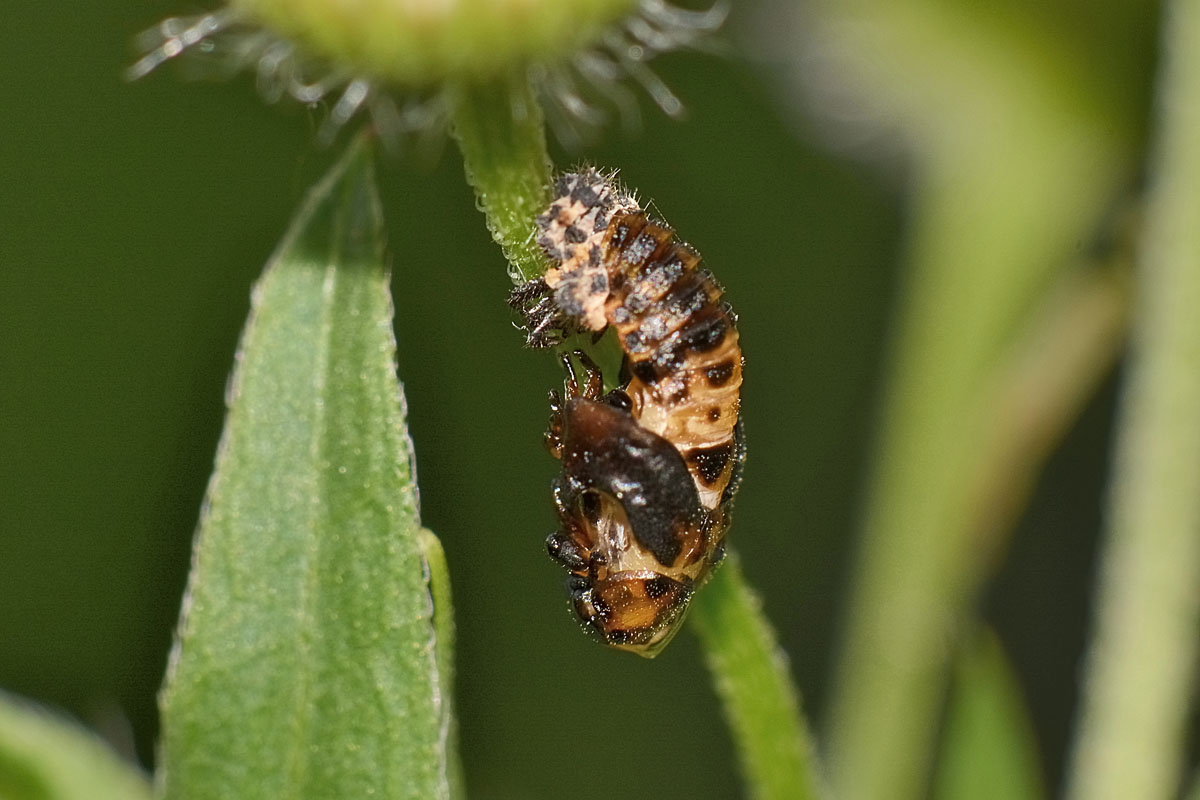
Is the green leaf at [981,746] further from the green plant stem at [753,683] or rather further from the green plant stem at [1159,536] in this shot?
the green plant stem at [753,683]

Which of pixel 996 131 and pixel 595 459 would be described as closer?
pixel 595 459

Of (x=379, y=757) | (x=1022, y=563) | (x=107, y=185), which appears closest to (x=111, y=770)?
(x=379, y=757)

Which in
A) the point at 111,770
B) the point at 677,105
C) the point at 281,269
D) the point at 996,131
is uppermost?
the point at 677,105

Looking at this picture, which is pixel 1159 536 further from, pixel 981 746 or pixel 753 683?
pixel 753 683

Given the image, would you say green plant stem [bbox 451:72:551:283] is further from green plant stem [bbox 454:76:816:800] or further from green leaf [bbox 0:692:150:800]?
green leaf [bbox 0:692:150:800]

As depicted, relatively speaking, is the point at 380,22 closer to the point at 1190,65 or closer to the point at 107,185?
the point at 1190,65

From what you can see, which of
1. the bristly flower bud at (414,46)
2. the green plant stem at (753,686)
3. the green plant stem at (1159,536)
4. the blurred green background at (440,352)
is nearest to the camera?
the bristly flower bud at (414,46)

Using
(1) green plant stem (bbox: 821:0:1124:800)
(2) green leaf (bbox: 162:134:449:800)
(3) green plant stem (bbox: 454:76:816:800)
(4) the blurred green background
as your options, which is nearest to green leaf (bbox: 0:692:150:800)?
(2) green leaf (bbox: 162:134:449:800)

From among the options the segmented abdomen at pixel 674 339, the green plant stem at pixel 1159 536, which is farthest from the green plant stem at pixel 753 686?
the green plant stem at pixel 1159 536
